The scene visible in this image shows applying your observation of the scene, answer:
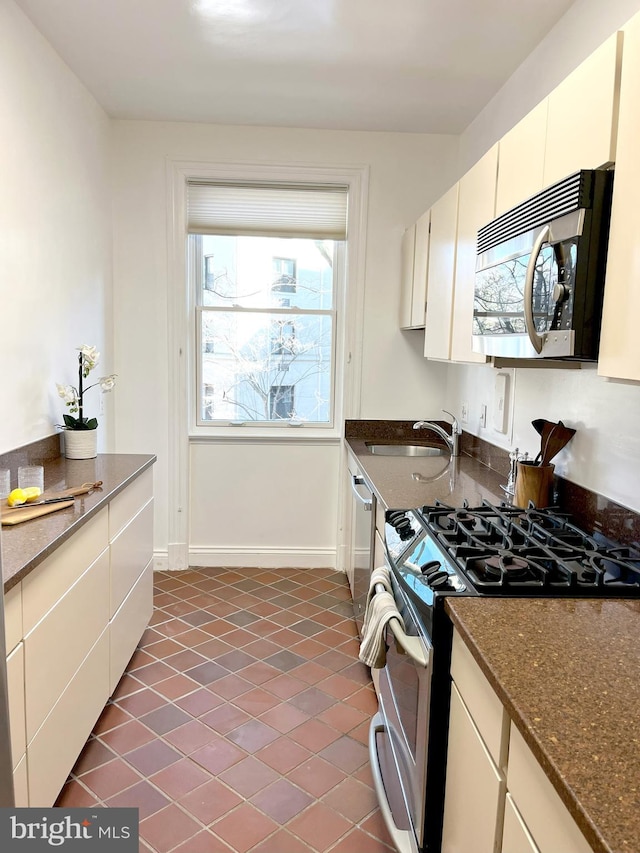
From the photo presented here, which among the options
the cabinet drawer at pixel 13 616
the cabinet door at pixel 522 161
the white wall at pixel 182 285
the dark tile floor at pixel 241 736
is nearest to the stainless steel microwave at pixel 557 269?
the cabinet door at pixel 522 161

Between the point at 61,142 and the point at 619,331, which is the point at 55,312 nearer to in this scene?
the point at 61,142

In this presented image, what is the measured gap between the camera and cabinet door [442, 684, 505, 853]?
1.11 metres

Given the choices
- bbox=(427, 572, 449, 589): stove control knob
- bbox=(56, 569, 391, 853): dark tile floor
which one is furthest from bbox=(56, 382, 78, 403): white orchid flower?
bbox=(427, 572, 449, 589): stove control knob

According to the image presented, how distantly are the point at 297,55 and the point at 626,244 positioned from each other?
2.04 metres

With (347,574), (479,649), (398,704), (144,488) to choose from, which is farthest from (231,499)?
(479,649)

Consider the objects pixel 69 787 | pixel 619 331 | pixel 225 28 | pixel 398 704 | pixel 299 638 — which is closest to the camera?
pixel 619 331

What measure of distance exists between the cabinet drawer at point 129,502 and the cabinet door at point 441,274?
1.45m

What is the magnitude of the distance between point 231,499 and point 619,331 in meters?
3.04

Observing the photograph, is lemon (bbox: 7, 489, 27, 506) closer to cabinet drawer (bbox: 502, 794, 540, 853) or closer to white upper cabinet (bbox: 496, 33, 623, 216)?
cabinet drawer (bbox: 502, 794, 540, 853)

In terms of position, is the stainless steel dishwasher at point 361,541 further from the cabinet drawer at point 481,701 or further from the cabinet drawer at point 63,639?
the cabinet drawer at point 481,701

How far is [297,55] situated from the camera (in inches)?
107

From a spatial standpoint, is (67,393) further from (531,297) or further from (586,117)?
(586,117)

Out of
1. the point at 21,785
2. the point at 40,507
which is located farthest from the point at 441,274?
the point at 21,785

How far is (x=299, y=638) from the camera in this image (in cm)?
305
